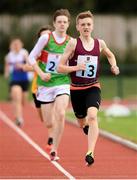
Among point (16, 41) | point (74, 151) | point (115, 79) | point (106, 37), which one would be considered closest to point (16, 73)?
point (16, 41)

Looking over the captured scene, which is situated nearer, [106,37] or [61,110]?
[61,110]

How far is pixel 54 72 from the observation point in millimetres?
13312

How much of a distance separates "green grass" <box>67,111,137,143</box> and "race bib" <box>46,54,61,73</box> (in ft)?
10.4

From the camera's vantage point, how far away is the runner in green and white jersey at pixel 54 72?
12891 mm

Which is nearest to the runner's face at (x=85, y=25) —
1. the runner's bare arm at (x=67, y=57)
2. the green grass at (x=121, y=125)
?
the runner's bare arm at (x=67, y=57)

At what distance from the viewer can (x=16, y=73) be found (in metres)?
20.2

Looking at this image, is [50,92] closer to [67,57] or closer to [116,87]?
[67,57]

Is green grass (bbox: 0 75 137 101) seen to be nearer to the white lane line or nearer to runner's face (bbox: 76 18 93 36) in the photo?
the white lane line

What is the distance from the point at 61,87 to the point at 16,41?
7045mm

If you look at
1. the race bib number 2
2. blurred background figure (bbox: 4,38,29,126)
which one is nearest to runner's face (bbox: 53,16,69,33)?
the race bib number 2

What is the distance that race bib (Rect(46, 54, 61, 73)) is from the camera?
1330 centimetres

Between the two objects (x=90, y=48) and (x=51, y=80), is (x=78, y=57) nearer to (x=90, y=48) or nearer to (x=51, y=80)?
(x=90, y=48)

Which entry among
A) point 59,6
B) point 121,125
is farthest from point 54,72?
point 59,6

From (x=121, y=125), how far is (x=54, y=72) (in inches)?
297
